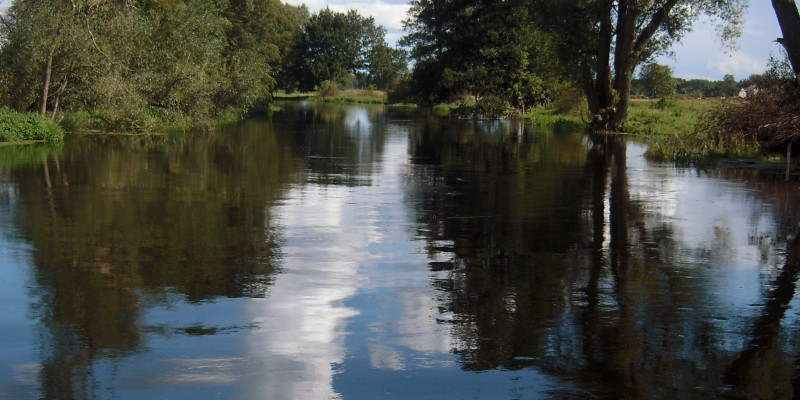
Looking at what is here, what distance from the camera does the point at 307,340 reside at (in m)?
6.70

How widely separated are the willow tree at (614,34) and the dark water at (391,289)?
66.9 feet

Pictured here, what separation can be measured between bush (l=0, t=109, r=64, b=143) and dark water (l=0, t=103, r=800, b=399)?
9.21 metres

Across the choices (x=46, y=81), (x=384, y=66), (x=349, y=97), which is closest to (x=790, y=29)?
(x=46, y=81)

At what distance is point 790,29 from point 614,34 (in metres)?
14.9

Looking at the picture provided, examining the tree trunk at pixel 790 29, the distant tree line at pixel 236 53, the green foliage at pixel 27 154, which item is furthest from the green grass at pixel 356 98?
the tree trunk at pixel 790 29

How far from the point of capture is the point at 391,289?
27.7 ft

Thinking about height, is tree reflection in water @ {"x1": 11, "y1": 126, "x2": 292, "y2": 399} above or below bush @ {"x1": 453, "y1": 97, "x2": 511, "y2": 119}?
below

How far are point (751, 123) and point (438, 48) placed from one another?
183ft

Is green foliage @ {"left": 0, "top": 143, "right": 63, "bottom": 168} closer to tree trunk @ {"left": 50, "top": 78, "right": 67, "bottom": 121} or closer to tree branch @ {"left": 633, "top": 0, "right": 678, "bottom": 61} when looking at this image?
tree trunk @ {"left": 50, "top": 78, "right": 67, "bottom": 121}

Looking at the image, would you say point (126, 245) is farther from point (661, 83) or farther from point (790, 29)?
point (661, 83)

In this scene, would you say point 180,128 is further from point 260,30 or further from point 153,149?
point 260,30

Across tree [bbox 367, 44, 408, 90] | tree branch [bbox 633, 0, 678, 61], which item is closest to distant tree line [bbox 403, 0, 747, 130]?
tree branch [bbox 633, 0, 678, 61]


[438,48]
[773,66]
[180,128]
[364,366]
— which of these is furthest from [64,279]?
[438,48]

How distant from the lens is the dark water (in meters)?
5.87
